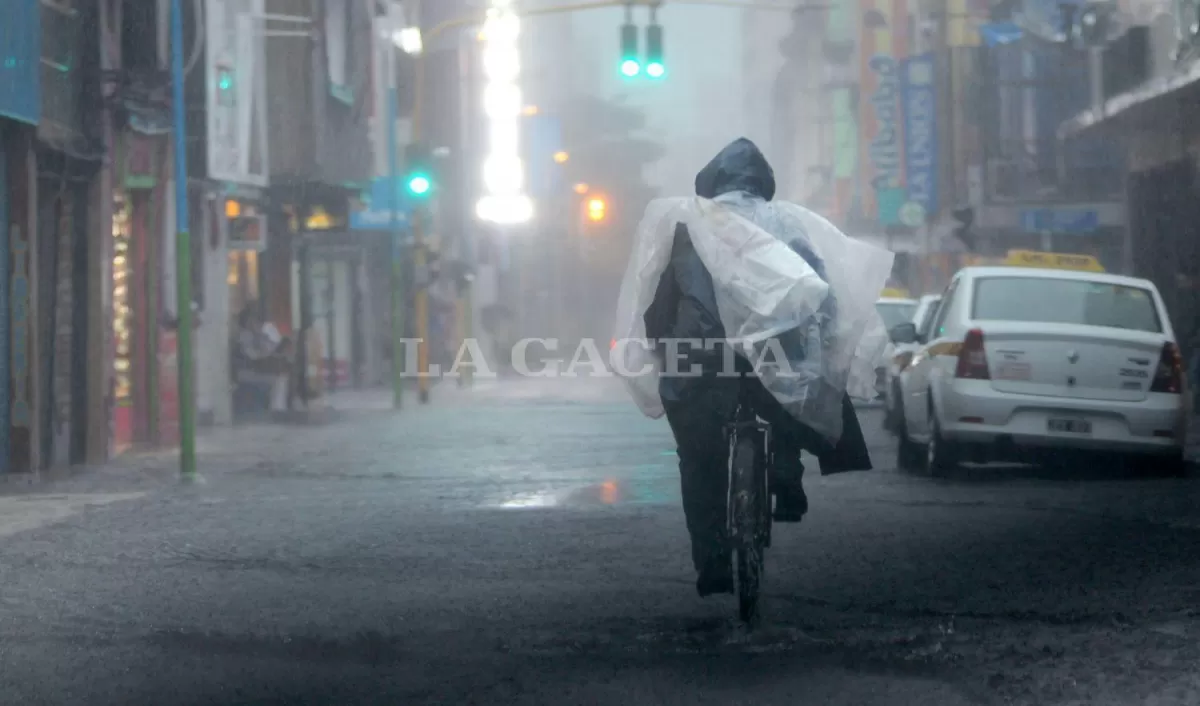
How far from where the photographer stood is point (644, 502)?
1257 centimetres

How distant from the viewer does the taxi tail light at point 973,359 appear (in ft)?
45.3

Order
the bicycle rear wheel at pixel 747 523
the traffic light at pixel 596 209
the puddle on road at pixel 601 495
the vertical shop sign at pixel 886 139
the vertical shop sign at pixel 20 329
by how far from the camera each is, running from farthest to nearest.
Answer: the traffic light at pixel 596 209 → the vertical shop sign at pixel 886 139 → the vertical shop sign at pixel 20 329 → the puddle on road at pixel 601 495 → the bicycle rear wheel at pixel 747 523

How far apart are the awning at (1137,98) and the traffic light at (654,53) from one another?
6.23 m

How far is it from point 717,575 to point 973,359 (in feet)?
22.4

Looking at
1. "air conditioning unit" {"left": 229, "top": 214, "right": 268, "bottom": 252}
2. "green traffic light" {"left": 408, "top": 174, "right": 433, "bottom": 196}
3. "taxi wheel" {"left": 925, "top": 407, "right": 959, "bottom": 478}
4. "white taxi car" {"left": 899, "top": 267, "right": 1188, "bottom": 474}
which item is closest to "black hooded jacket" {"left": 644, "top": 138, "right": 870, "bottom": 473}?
"white taxi car" {"left": 899, "top": 267, "right": 1188, "bottom": 474}

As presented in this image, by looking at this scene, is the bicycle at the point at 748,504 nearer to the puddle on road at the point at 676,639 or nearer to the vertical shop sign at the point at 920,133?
the puddle on road at the point at 676,639

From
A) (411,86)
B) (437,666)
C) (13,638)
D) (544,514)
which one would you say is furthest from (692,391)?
(411,86)

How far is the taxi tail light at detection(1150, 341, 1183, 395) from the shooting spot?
13758 millimetres

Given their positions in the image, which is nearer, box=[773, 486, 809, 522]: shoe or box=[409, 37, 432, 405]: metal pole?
box=[773, 486, 809, 522]: shoe

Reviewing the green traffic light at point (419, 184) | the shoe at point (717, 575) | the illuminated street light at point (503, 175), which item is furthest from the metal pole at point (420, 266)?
the illuminated street light at point (503, 175)

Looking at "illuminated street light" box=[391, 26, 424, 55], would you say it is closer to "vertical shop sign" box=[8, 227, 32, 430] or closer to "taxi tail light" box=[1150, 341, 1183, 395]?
"vertical shop sign" box=[8, 227, 32, 430]

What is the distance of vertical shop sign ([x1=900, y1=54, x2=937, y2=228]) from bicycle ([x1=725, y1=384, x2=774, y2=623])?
40.5 meters

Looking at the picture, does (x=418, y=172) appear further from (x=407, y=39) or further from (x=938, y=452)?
(x=407, y=39)

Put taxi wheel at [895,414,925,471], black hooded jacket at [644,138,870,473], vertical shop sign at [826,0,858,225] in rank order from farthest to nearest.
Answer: vertical shop sign at [826,0,858,225] < taxi wheel at [895,414,925,471] < black hooded jacket at [644,138,870,473]
